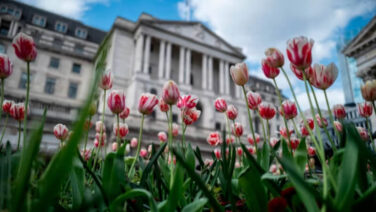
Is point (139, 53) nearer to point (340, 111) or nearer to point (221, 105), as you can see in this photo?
point (221, 105)

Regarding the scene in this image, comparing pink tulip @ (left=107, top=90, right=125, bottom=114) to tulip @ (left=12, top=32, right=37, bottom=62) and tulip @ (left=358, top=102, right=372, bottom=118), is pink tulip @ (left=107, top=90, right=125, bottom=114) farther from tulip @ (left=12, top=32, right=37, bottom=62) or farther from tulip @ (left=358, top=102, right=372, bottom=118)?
tulip @ (left=358, top=102, right=372, bottom=118)

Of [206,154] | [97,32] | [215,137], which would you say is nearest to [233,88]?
[206,154]

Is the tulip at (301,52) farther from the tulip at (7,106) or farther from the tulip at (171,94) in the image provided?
the tulip at (7,106)

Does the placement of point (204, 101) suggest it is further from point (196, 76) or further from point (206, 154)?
point (206, 154)

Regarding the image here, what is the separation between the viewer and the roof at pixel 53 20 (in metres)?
23.2

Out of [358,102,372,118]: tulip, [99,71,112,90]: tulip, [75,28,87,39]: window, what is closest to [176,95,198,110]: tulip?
[99,71,112,90]: tulip

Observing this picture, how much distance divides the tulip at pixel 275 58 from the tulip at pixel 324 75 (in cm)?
12

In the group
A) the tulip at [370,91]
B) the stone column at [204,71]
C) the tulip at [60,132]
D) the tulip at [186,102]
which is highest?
the stone column at [204,71]

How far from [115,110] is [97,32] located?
2895 cm

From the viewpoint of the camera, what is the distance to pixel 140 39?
18906mm

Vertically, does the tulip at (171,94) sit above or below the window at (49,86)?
below

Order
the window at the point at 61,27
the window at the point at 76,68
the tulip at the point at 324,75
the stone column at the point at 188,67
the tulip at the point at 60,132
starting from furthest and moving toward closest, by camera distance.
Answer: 1. the window at the point at 61,27
2. the window at the point at 76,68
3. the stone column at the point at 188,67
4. the tulip at the point at 60,132
5. the tulip at the point at 324,75

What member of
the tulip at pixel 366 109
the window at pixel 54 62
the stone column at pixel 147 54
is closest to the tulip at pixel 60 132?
the tulip at pixel 366 109

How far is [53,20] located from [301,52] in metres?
29.3
